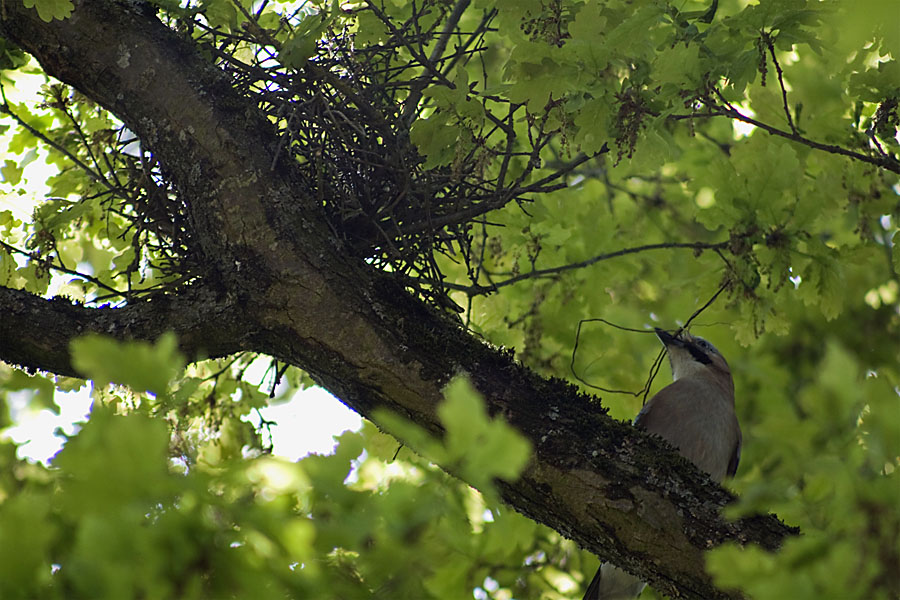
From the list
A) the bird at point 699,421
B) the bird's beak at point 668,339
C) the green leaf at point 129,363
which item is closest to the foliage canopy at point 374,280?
the green leaf at point 129,363

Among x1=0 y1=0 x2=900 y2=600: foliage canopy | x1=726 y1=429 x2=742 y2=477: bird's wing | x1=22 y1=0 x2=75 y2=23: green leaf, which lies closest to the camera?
x1=0 y1=0 x2=900 y2=600: foliage canopy

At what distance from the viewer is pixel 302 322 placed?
2508 millimetres

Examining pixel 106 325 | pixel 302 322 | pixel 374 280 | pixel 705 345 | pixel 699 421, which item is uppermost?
pixel 705 345

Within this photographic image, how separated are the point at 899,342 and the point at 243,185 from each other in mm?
5444

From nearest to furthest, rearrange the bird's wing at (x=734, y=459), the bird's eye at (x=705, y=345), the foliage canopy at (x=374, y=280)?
1. the foliage canopy at (x=374, y=280)
2. the bird's wing at (x=734, y=459)
3. the bird's eye at (x=705, y=345)

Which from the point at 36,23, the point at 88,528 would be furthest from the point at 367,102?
the point at 88,528

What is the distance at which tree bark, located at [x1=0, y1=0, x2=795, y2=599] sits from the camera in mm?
2254

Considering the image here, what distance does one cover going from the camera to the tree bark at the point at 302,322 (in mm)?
2254

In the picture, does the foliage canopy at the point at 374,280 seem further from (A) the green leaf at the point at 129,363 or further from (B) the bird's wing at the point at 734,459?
(B) the bird's wing at the point at 734,459

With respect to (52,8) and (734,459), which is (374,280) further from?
(734,459)

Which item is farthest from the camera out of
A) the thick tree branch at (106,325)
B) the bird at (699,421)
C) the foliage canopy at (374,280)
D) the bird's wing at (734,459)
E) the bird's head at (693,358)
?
the bird's head at (693,358)

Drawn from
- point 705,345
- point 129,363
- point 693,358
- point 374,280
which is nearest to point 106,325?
point 374,280

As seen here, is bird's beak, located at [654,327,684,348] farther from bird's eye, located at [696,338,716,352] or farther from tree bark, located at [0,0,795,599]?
tree bark, located at [0,0,795,599]

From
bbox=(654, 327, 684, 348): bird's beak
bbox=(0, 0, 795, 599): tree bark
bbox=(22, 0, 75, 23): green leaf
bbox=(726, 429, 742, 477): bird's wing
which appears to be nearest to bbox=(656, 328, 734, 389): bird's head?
bbox=(654, 327, 684, 348): bird's beak
